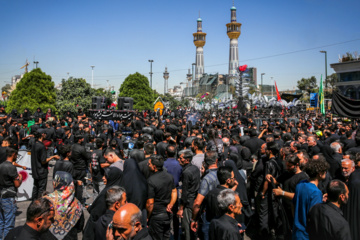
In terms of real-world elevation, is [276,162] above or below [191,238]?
above

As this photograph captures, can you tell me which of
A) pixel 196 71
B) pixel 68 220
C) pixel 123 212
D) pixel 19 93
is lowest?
pixel 68 220

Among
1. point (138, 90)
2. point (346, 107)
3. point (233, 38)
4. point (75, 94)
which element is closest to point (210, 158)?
point (346, 107)

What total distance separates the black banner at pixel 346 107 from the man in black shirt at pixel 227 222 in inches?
442

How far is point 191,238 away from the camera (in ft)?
16.6

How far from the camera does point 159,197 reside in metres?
4.85

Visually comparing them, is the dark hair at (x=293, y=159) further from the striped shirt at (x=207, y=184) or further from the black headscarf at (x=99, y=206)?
the black headscarf at (x=99, y=206)

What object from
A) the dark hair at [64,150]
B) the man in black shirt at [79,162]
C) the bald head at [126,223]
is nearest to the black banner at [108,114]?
the man in black shirt at [79,162]

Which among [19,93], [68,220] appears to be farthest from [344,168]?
[19,93]

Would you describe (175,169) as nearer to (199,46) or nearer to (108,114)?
(108,114)

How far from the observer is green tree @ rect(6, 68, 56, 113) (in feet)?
110

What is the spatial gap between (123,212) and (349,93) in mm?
40384

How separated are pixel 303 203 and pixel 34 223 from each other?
120 inches

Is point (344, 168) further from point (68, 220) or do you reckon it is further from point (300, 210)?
point (68, 220)

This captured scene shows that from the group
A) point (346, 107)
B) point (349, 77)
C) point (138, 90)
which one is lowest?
point (346, 107)
